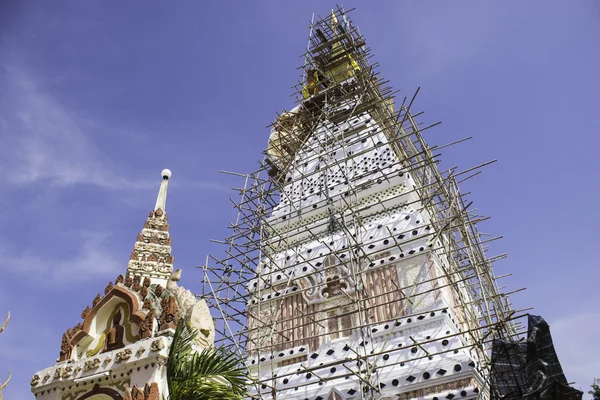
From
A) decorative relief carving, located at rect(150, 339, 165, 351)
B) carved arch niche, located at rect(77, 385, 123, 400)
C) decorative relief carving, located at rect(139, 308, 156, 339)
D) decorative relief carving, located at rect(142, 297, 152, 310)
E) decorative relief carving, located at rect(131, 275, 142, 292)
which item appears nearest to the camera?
decorative relief carving, located at rect(150, 339, 165, 351)

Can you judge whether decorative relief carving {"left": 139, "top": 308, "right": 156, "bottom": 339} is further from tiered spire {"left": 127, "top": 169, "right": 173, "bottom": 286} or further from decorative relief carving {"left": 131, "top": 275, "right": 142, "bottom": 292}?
tiered spire {"left": 127, "top": 169, "right": 173, "bottom": 286}

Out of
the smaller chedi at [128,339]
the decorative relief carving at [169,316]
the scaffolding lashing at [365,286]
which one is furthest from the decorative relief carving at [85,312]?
the scaffolding lashing at [365,286]

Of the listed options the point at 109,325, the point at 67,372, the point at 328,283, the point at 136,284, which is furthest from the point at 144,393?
the point at 328,283

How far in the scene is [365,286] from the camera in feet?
34.9

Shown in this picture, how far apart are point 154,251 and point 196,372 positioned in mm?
2093

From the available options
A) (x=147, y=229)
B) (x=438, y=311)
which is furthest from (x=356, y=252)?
(x=147, y=229)

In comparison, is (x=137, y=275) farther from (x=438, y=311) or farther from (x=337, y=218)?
(x=337, y=218)

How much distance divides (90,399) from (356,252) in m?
5.62

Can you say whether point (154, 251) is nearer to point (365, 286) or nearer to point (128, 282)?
point (128, 282)

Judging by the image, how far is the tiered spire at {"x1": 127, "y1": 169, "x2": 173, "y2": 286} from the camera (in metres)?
6.79

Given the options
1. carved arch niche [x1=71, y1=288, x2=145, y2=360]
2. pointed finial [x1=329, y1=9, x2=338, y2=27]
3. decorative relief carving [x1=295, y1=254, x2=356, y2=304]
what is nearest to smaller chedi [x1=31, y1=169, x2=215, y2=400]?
carved arch niche [x1=71, y1=288, x2=145, y2=360]

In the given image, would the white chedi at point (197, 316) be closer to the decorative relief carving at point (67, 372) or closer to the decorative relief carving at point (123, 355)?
the decorative relief carving at point (123, 355)

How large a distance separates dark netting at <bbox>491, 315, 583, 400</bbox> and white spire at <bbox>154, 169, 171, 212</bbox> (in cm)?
597

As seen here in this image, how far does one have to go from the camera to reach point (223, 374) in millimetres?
5723
